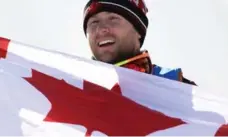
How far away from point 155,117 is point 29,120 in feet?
2.62

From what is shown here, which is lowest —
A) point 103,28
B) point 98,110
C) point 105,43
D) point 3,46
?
point 98,110

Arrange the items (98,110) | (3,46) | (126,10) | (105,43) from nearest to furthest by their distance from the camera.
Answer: (98,110)
(3,46)
(105,43)
(126,10)

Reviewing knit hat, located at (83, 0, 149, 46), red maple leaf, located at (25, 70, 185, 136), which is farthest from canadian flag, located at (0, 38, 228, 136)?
knit hat, located at (83, 0, 149, 46)

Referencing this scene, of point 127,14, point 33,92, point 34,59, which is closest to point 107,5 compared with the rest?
point 127,14

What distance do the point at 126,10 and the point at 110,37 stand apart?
40cm

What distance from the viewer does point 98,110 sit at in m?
3.71

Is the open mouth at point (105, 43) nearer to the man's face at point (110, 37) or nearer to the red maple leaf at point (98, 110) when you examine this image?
the man's face at point (110, 37)

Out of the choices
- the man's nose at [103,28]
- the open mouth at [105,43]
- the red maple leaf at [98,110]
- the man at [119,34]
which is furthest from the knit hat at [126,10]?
the red maple leaf at [98,110]

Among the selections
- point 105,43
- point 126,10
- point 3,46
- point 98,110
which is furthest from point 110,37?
point 98,110

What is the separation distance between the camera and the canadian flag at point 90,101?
11.8 feet

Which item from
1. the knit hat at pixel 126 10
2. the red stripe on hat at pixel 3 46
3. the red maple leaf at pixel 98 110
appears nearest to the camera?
the red maple leaf at pixel 98 110

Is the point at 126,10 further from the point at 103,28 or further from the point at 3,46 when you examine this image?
the point at 3,46

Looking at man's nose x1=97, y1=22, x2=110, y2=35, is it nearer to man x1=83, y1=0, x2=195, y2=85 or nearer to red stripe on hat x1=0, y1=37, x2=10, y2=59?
man x1=83, y1=0, x2=195, y2=85

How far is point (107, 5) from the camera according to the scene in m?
4.87
